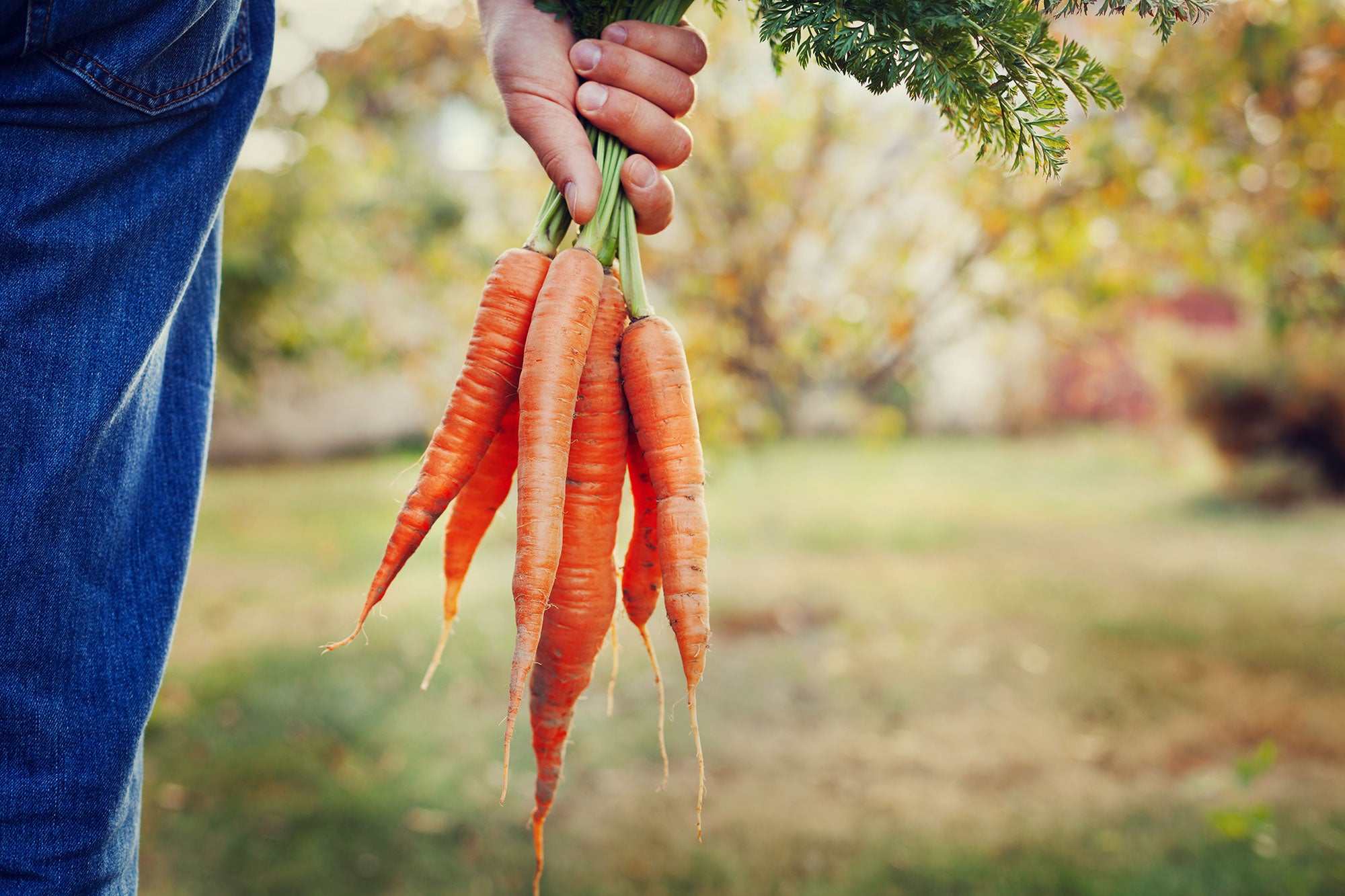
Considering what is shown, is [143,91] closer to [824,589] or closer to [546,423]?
[546,423]

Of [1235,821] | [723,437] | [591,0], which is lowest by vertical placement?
[1235,821]

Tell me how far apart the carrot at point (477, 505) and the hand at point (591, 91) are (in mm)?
495

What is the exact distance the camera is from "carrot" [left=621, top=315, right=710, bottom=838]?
4.27 ft

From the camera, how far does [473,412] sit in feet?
4.53

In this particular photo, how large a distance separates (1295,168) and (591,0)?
340 centimetres

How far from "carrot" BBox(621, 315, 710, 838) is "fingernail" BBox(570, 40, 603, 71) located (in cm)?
35

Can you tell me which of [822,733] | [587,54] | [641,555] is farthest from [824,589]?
[587,54]

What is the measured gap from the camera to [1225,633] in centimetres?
524

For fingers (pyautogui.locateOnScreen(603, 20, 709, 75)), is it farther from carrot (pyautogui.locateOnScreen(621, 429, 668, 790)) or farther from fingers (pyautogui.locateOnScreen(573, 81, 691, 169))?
carrot (pyautogui.locateOnScreen(621, 429, 668, 790))

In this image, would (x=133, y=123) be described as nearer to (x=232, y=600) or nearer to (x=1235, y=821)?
(x=1235, y=821)

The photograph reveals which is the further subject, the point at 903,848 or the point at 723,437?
the point at 723,437

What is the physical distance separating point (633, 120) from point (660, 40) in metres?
0.12

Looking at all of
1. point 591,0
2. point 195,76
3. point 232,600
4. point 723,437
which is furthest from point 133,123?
point 232,600

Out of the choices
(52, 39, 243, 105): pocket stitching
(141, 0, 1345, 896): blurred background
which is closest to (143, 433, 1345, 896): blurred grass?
(141, 0, 1345, 896): blurred background
